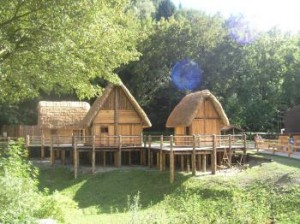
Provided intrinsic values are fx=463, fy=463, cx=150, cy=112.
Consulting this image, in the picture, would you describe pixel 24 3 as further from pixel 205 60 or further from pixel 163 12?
pixel 163 12

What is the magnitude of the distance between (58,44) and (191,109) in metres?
19.1

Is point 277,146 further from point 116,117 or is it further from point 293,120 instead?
point 116,117

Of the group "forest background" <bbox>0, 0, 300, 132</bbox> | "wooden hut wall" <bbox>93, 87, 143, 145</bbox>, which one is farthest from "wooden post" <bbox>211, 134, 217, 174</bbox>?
"forest background" <bbox>0, 0, 300, 132</bbox>

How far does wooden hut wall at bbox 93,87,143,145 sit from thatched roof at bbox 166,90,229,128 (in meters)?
3.20

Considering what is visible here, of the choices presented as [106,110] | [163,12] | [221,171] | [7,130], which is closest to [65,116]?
[106,110]

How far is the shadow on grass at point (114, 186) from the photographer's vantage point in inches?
1003

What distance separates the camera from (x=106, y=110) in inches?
1406

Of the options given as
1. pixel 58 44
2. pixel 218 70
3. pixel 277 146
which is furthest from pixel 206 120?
pixel 218 70

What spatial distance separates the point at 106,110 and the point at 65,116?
8159mm

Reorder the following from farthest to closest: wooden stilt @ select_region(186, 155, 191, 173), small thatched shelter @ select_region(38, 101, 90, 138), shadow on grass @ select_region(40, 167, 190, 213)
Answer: small thatched shelter @ select_region(38, 101, 90, 138) → wooden stilt @ select_region(186, 155, 191, 173) → shadow on grass @ select_region(40, 167, 190, 213)

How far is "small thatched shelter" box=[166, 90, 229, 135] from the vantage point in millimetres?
33344

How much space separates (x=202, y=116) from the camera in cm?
3394

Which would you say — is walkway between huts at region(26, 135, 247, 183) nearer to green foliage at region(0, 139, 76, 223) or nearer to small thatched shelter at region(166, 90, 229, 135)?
small thatched shelter at region(166, 90, 229, 135)

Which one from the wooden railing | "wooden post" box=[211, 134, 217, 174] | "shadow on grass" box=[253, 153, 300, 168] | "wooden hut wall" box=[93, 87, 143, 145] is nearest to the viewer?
"shadow on grass" box=[253, 153, 300, 168]
